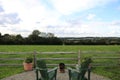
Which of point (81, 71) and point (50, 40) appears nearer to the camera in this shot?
point (81, 71)

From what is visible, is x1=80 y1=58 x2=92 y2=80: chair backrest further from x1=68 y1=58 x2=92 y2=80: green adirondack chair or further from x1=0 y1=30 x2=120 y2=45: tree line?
x1=0 y1=30 x2=120 y2=45: tree line

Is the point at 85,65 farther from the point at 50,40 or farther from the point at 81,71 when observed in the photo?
the point at 50,40

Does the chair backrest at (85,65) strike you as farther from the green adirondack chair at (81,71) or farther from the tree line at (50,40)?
the tree line at (50,40)

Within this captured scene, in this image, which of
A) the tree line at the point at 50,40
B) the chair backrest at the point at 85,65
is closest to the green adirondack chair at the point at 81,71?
the chair backrest at the point at 85,65

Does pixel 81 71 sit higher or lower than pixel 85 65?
lower

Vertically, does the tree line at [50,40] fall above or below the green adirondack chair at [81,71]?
above

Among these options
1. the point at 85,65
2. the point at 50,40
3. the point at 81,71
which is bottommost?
the point at 81,71

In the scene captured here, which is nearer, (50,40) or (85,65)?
(85,65)

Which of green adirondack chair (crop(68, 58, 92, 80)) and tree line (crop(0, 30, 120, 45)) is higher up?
tree line (crop(0, 30, 120, 45))

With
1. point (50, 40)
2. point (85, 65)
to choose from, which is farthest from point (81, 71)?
point (50, 40)

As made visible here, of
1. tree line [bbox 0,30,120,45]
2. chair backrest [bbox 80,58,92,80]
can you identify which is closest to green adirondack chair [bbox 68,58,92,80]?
chair backrest [bbox 80,58,92,80]

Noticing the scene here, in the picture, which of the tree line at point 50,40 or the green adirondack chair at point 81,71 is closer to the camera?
the green adirondack chair at point 81,71

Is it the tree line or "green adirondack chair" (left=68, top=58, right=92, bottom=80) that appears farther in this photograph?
the tree line

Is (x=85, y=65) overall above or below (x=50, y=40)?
below
